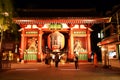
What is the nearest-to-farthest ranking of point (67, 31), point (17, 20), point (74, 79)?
point (74, 79) → point (17, 20) → point (67, 31)

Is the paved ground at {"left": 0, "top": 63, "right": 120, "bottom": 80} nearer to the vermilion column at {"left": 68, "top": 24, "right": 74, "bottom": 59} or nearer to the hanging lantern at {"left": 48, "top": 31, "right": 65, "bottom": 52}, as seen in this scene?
the vermilion column at {"left": 68, "top": 24, "right": 74, "bottom": 59}

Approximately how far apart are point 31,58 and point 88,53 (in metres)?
8.72

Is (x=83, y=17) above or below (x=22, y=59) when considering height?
above

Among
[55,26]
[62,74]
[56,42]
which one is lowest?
[62,74]

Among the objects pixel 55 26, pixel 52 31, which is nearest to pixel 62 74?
pixel 55 26

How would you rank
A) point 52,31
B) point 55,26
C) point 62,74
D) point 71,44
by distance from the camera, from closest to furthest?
1. point 62,74
2. point 71,44
3. point 55,26
4. point 52,31

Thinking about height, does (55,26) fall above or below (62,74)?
above

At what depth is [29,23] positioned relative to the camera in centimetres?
Answer: 2966

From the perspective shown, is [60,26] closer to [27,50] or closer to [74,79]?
[27,50]

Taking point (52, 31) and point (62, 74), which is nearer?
point (62, 74)

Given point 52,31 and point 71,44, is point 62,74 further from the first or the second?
point 52,31

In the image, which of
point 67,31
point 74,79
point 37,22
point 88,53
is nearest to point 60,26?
point 67,31

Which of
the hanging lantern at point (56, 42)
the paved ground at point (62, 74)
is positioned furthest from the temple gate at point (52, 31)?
the paved ground at point (62, 74)

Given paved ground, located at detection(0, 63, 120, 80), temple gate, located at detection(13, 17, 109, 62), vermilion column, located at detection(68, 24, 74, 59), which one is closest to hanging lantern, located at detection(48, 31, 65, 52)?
temple gate, located at detection(13, 17, 109, 62)
